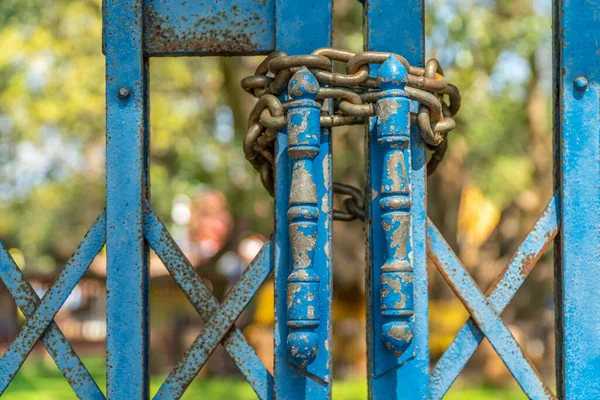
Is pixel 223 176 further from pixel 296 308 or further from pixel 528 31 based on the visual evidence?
pixel 296 308

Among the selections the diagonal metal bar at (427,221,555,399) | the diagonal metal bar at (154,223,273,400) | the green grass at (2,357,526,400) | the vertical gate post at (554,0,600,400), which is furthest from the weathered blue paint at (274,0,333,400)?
the green grass at (2,357,526,400)

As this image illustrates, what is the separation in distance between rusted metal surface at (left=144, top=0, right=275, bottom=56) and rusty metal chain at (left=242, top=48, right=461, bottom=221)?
3.3 inches

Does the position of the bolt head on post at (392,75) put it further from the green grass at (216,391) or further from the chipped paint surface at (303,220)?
the green grass at (216,391)

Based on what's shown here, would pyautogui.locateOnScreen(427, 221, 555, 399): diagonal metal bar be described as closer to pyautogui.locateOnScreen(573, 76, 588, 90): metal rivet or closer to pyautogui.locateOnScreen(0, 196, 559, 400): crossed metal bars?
pyautogui.locateOnScreen(0, 196, 559, 400): crossed metal bars

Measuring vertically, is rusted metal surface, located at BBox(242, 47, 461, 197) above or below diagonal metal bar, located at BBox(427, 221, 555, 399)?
above

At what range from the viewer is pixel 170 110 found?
37.0 ft

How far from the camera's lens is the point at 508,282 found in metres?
1.99

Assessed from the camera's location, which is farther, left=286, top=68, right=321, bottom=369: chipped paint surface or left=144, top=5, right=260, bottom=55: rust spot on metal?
left=144, top=5, right=260, bottom=55: rust spot on metal

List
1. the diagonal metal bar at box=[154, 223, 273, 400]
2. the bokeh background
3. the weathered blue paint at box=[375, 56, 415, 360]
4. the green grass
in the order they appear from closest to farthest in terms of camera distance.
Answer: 1. the weathered blue paint at box=[375, 56, 415, 360]
2. the diagonal metal bar at box=[154, 223, 273, 400]
3. the bokeh background
4. the green grass

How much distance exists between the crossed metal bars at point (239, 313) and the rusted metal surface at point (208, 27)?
16.2 inches

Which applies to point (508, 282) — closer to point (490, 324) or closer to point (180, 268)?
point (490, 324)

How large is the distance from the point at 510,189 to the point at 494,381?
299 cm

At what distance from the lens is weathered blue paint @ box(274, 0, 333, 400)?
1.90 m

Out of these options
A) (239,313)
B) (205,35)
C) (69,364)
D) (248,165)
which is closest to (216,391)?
(248,165)
